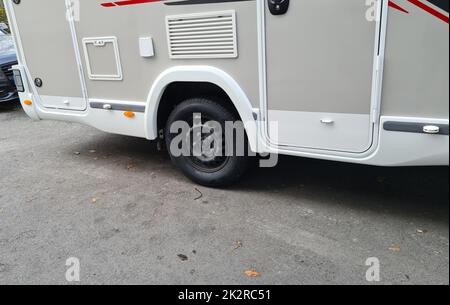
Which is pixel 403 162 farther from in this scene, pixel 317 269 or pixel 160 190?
pixel 160 190

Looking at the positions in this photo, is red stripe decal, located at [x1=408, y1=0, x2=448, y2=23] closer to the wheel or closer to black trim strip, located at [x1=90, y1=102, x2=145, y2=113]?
the wheel

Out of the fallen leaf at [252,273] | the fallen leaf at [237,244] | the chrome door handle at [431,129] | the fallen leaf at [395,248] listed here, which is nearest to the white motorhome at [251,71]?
the chrome door handle at [431,129]

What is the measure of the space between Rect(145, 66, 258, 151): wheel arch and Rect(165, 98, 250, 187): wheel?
23 cm

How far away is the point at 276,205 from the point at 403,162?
117cm

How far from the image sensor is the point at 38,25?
4188 mm

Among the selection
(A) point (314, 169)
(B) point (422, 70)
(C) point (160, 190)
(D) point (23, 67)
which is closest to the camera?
(B) point (422, 70)

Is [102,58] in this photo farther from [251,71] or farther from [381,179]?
A: [381,179]

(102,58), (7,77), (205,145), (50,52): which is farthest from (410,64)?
(7,77)

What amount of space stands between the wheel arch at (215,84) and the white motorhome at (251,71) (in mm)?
11

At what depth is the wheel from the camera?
3.64 meters

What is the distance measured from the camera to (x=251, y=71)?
10.4 ft

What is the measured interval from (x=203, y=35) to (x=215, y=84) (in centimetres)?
42

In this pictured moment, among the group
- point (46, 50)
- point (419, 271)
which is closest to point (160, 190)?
point (46, 50)

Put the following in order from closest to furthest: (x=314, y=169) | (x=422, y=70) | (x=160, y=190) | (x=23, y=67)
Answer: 1. (x=422, y=70)
2. (x=160, y=190)
3. (x=314, y=169)
4. (x=23, y=67)
